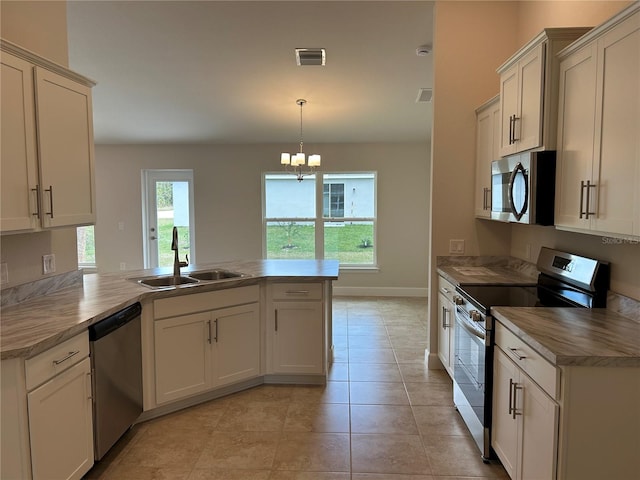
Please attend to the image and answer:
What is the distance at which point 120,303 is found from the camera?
238 centimetres

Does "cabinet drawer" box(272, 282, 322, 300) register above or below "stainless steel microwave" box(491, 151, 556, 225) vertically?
below

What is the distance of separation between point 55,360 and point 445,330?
8.70ft

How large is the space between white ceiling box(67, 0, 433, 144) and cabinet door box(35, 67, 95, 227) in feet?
4.30

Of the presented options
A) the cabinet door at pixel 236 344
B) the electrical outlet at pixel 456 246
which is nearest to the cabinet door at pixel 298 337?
the cabinet door at pixel 236 344

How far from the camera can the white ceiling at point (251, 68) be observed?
331 centimetres

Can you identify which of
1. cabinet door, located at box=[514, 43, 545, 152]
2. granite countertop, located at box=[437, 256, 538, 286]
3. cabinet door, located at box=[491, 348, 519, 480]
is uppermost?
cabinet door, located at box=[514, 43, 545, 152]

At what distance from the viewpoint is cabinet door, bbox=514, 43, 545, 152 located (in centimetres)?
231

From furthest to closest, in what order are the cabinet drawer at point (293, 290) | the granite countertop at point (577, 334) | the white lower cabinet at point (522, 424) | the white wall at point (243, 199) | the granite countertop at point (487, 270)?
the white wall at point (243, 199) < the cabinet drawer at point (293, 290) < the granite countertop at point (487, 270) < the white lower cabinet at point (522, 424) < the granite countertop at point (577, 334)

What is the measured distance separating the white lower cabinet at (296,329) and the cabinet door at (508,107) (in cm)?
169

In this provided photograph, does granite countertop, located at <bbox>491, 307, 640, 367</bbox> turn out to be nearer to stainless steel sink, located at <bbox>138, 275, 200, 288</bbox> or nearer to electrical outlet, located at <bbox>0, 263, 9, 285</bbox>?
stainless steel sink, located at <bbox>138, 275, 200, 288</bbox>

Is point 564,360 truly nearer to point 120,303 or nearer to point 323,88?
point 120,303

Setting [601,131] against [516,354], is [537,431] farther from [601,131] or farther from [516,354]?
[601,131]

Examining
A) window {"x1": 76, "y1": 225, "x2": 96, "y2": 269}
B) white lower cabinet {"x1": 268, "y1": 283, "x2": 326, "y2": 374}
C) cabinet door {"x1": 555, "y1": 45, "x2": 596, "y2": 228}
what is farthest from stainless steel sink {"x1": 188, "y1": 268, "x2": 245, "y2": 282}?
window {"x1": 76, "y1": 225, "x2": 96, "y2": 269}

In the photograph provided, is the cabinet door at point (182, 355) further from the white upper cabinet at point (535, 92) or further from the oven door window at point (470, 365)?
the white upper cabinet at point (535, 92)
